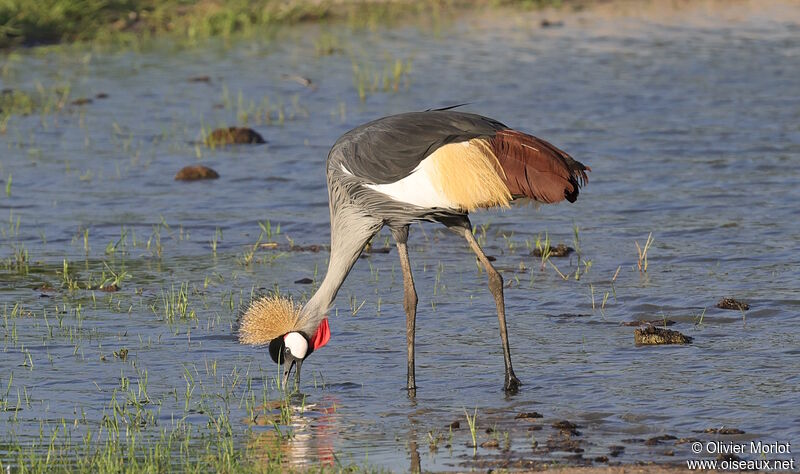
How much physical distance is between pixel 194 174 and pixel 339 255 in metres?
5.20

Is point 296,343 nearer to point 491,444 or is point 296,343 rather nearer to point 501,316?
point 501,316

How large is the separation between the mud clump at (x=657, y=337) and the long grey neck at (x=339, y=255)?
1518 mm

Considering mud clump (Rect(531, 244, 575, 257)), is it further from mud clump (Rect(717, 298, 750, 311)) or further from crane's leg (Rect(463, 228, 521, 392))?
crane's leg (Rect(463, 228, 521, 392))

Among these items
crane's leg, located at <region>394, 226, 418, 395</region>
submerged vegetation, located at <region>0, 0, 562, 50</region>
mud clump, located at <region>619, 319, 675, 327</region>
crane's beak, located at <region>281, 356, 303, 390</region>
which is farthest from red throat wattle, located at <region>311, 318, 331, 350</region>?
submerged vegetation, located at <region>0, 0, 562, 50</region>

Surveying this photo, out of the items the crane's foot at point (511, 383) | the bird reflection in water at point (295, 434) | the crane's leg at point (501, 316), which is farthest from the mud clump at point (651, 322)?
the bird reflection in water at point (295, 434)

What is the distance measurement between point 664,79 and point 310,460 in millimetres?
10760

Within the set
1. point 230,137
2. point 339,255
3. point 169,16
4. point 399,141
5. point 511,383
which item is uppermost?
point 399,141

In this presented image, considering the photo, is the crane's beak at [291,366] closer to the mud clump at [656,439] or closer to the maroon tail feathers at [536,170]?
the maroon tail feathers at [536,170]

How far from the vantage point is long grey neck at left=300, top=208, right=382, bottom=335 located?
6258 mm

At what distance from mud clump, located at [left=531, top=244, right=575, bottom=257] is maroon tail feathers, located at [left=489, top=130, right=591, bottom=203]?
2.71 m

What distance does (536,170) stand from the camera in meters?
5.94

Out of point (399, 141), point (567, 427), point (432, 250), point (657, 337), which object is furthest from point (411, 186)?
point (432, 250)

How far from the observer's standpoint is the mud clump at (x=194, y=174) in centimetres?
1124

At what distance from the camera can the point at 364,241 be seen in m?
6.38
